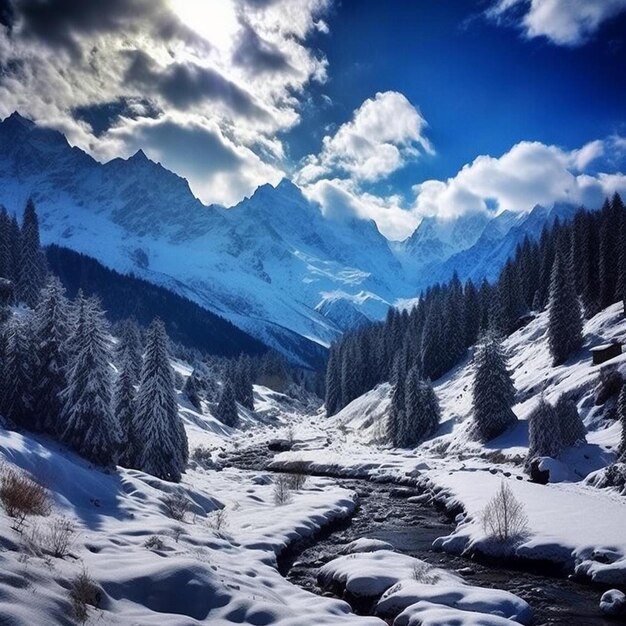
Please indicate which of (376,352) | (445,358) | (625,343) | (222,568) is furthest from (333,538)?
(376,352)

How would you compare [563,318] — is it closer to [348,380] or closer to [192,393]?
[348,380]

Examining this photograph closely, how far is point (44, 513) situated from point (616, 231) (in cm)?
7923

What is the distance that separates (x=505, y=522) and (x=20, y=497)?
2055cm

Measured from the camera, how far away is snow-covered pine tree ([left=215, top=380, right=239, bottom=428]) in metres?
106

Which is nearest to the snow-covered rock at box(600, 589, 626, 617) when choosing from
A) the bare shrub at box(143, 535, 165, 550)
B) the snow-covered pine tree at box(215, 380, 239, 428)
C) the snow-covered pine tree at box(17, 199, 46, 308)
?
the bare shrub at box(143, 535, 165, 550)

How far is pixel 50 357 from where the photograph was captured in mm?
31438

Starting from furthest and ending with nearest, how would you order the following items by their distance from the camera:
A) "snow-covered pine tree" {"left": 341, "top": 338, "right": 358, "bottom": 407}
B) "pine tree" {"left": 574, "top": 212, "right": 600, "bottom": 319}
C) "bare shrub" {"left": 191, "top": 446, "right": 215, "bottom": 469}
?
1. "snow-covered pine tree" {"left": 341, "top": 338, "right": 358, "bottom": 407}
2. "pine tree" {"left": 574, "top": 212, "right": 600, "bottom": 319}
3. "bare shrub" {"left": 191, "top": 446, "right": 215, "bottom": 469}

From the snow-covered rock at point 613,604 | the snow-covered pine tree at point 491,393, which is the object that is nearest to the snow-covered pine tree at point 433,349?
the snow-covered pine tree at point 491,393

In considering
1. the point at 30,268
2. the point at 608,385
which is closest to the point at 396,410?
the point at 608,385

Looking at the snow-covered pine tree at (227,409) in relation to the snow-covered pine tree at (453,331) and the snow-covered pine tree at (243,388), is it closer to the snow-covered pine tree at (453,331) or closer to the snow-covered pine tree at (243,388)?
the snow-covered pine tree at (243,388)

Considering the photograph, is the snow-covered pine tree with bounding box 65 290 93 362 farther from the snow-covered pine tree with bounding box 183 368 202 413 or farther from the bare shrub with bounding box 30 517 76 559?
the snow-covered pine tree with bounding box 183 368 202 413

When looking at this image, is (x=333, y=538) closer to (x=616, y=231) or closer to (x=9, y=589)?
(x=9, y=589)

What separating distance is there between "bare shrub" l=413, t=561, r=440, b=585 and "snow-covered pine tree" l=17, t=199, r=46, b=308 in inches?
3612

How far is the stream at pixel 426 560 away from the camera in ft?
56.3
